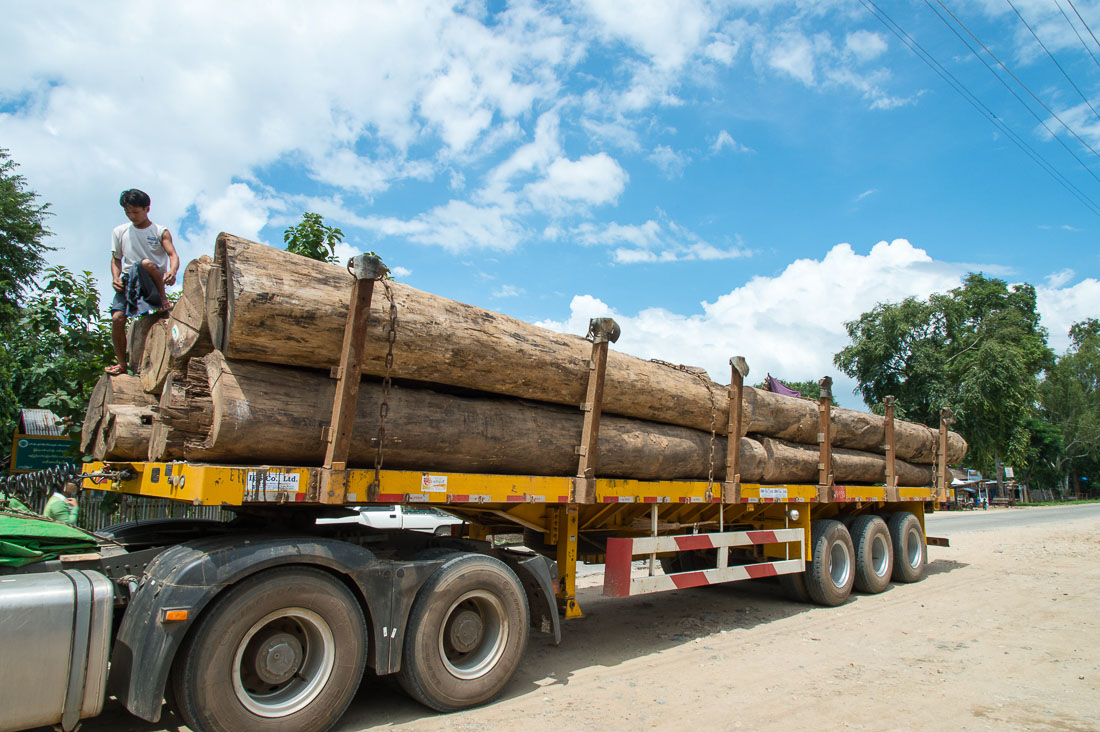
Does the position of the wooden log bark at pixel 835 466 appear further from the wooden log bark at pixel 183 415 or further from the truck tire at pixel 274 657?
the wooden log bark at pixel 183 415

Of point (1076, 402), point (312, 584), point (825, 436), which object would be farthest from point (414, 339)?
point (1076, 402)

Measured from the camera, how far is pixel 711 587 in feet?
33.6

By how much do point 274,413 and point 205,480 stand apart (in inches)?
21.7

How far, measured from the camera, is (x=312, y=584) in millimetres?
4070

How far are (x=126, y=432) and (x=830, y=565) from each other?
318 inches

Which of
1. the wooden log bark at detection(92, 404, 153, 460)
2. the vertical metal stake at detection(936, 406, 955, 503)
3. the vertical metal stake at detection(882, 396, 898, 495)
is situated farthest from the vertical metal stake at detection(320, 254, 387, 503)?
the vertical metal stake at detection(936, 406, 955, 503)

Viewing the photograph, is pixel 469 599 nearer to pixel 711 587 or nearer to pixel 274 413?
pixel 274 413

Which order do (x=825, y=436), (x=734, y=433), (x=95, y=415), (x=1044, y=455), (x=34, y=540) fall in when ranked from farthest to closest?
(x=1044, y=455) < (x=825, y=436) < (x=734, y=433) < (x=95, y=415) < (x=34, y=540)

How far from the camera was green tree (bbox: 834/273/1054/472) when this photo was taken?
31766 millimetres

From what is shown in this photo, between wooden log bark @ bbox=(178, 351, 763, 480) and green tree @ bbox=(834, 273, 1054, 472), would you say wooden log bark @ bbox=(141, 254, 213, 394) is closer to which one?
wooden log bark @ bbox=(178, 351, 763, 480)

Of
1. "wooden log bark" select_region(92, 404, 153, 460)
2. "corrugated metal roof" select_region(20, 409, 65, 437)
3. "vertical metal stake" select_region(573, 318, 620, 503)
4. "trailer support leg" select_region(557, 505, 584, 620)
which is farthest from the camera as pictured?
"corrugated metal roof" select_region(20, 409, 65, 437)

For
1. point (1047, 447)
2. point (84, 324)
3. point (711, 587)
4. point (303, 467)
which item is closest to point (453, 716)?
point (303, 467)

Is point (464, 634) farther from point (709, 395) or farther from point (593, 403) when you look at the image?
point (709, 395)

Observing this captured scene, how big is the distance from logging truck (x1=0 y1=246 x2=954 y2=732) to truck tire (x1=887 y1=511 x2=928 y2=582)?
212 inches
